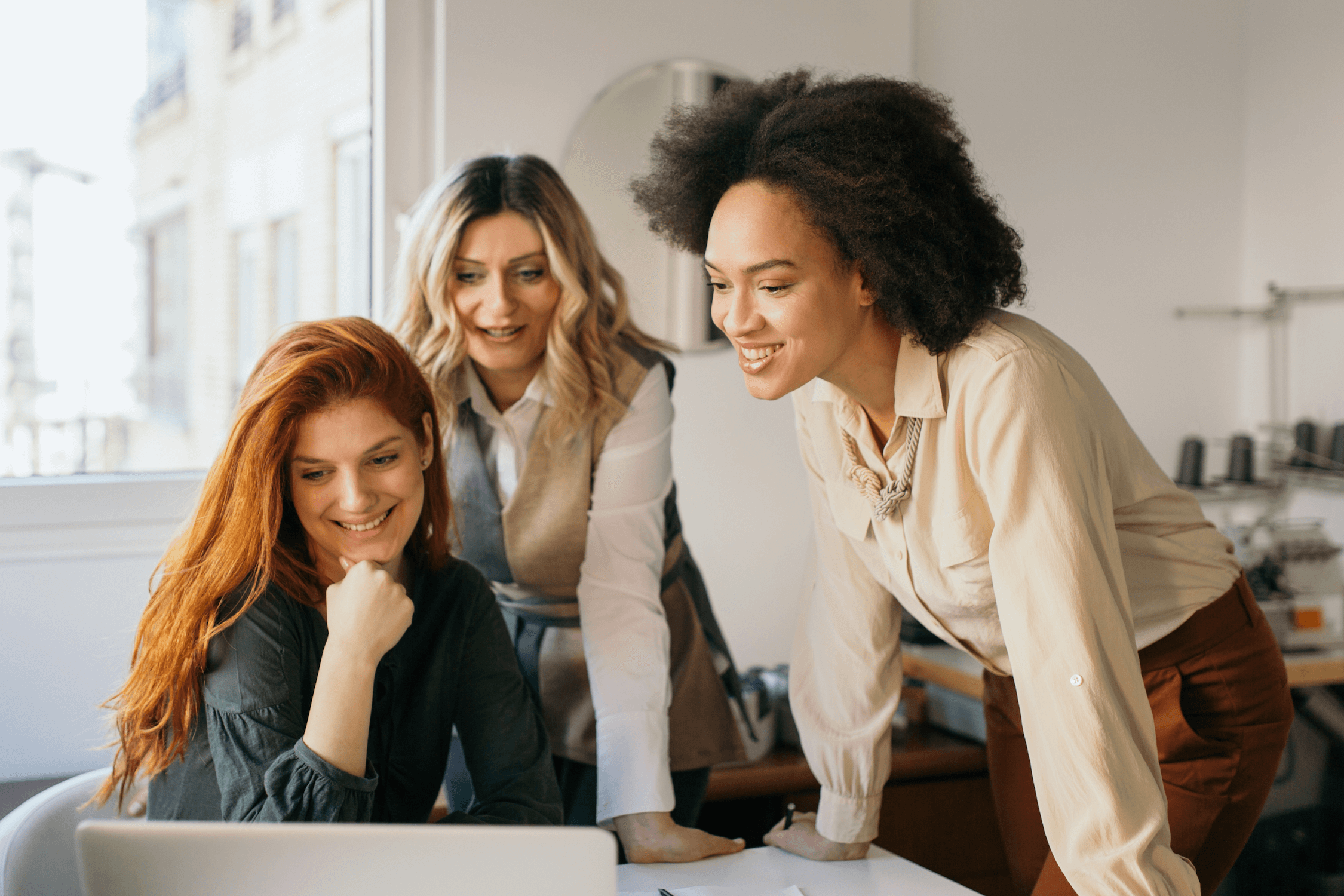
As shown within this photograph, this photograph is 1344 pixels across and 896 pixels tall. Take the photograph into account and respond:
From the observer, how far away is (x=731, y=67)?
108 inches

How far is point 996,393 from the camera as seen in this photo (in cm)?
109

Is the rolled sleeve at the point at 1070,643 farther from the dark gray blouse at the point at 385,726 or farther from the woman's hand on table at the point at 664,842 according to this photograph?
the dark gray blouse at the point at 385,726

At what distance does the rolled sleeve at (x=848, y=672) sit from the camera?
1405 millimetres

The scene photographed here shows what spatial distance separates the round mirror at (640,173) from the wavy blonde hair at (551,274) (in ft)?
3.26

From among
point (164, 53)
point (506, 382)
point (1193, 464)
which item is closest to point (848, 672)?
point (506, 382)

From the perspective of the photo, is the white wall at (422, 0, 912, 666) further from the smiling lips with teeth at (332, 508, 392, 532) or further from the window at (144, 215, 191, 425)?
the smiling lips with teeth at (332, 508, 392, 532)

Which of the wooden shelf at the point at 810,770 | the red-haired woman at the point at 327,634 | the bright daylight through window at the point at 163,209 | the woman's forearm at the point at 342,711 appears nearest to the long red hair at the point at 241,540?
the red-haired woman at the point at 327,634

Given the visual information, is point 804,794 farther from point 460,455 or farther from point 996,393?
point 996,393

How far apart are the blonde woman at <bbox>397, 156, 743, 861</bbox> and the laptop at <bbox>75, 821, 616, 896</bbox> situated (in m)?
0.66

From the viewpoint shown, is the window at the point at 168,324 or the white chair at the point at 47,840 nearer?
the white chair at the point at 47,840

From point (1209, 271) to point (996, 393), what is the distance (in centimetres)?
273

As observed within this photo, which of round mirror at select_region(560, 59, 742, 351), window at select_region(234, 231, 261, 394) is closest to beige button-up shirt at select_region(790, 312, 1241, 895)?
round mirror at select_region(560, 59, 742, 351)

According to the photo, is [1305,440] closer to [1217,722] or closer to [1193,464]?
[1193,464]

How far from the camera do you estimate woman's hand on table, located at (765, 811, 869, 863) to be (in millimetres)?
1337
